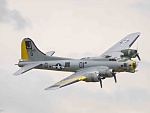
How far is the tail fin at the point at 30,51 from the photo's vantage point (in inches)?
2413

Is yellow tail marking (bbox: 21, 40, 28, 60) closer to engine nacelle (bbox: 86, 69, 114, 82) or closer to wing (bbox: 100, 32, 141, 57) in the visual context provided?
wing (bbox: 100, 32, 141, 57)

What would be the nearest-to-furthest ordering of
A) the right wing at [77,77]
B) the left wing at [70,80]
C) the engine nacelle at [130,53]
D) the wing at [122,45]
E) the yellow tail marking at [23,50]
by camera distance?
the left wing at [70,80], the right wing at [77,77], the yellow tail marking at [23,50], the engine nacelle at [130,53], the wing at [122,45]

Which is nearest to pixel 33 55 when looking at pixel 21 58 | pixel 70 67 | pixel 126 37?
pixel 21 58

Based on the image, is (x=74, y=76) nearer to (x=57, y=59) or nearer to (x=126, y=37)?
(x=57, y=59)

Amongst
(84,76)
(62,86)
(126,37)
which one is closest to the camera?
(62,86)

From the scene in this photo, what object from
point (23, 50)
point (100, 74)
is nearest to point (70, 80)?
point (100, 74)

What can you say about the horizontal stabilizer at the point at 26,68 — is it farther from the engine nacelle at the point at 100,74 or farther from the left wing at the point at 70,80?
the engine nacelle at the point at 100,74

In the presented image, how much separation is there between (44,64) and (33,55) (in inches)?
93.5

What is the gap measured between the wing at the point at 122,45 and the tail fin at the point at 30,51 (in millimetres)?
10031

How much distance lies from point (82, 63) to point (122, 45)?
11226mm

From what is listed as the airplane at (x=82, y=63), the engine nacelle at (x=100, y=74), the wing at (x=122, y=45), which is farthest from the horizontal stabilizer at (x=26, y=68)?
the wing at (x=122, y=45)

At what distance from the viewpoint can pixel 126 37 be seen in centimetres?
7012

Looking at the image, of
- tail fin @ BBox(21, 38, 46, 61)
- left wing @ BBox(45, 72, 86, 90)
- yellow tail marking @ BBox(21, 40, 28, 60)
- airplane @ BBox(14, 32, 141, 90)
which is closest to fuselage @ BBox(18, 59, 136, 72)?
airplane @ BBox(14, 32, 141, 90)

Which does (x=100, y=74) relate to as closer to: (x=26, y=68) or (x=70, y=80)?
(x=70, y=80)
